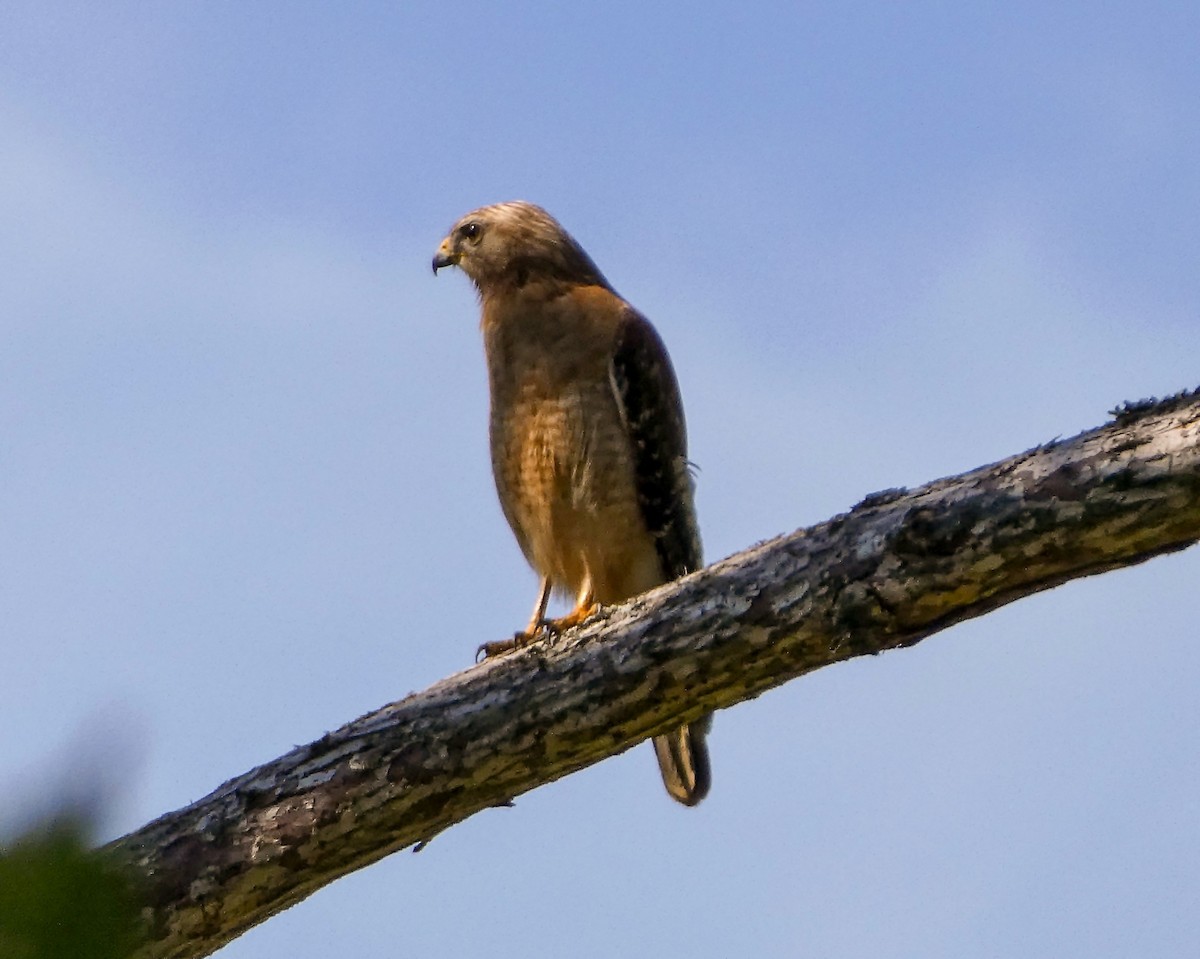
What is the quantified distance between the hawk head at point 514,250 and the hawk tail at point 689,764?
2168mm

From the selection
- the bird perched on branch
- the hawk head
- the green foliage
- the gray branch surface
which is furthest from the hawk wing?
the green foliage

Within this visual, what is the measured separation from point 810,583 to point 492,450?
3.01m

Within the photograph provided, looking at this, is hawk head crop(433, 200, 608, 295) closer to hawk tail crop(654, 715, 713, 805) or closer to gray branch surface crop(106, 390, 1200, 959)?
hawk tail crop(654, 715, 713, 805)

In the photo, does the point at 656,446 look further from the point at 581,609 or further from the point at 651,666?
the point at 651,666

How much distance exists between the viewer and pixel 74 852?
134cm

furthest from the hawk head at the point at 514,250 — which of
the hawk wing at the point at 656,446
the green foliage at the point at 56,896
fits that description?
the green foliage at the point at 56,896

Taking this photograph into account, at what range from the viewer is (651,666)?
4363 mm

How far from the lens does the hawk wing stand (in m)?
6.61

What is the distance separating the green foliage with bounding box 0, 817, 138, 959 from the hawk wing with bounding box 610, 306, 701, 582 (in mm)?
5262

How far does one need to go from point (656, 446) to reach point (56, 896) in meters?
5.38

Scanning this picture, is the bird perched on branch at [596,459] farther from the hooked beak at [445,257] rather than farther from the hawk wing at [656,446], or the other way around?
the hooked beak at [445,257]

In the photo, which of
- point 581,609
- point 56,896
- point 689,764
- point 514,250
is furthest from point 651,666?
point 514,250

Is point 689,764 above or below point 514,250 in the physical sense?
below

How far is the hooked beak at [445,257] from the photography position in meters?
7.76
